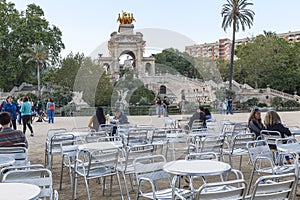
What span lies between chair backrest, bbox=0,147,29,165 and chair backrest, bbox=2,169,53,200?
116cm

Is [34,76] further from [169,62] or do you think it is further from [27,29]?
[169,62]

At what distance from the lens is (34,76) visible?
52.4m

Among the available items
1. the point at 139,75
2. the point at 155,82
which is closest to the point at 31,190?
the point at 155,82

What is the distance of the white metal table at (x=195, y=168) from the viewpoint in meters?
3.67

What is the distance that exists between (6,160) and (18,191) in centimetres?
169

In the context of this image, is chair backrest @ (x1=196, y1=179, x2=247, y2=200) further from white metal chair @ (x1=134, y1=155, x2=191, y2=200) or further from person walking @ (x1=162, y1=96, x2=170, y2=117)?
person walking @ (x1=162, y1=96, x2=170, y2=117)

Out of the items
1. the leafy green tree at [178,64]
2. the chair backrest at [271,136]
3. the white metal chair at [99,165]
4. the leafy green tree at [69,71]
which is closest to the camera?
the white metal chair at [99,165]

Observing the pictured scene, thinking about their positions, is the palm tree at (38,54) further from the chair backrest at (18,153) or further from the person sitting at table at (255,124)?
the chair backrest at (18,153)

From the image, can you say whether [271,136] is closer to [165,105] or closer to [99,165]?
[99,165]

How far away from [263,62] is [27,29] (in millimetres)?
30003

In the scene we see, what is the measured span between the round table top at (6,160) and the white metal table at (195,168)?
196 cm

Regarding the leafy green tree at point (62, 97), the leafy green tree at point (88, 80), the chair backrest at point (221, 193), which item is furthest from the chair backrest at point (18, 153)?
the leafy green tree at point (62, 97)

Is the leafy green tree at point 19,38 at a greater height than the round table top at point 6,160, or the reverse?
the leafy green tree at point 19,38

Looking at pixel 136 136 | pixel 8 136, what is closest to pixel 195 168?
pixel 8 136
